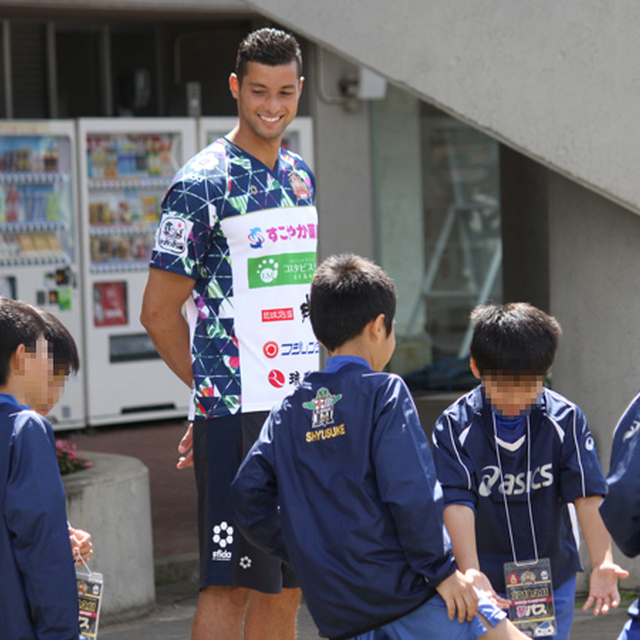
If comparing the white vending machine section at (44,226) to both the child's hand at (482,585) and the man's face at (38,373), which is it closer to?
the man's face at (38,373)

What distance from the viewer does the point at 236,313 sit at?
3639mm

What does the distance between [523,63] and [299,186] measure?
1.57 m

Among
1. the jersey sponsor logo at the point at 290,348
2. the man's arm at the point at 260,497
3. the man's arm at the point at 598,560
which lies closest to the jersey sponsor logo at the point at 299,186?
the jersey sponsor logo at the point at 290,348

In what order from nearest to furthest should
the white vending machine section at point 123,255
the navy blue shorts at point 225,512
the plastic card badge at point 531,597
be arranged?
the plastic card badge at point 531,597 < the navy blue shorts at point 225,512 < the white vending machine section at point 123,255

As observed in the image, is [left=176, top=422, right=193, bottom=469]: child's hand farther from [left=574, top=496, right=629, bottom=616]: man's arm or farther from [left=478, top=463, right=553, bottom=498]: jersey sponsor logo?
[left=574, top=496, right=629, bottom=616]: man's arm

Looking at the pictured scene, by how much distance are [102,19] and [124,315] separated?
8.35 ft

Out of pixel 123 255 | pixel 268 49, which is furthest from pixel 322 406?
pixel 123 255

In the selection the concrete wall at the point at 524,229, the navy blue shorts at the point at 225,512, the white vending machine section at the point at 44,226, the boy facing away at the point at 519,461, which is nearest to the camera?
the boy facing away at the point at 519,461

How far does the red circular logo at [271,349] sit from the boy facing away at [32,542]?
38.0 inches

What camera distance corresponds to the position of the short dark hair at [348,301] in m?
2.90

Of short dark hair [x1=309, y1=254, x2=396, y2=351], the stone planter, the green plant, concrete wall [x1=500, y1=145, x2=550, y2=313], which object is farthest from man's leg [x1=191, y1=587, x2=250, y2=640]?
concrete wall [x1=500, y1=145, x2=550, y2=313]

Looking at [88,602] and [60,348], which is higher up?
[60,348]

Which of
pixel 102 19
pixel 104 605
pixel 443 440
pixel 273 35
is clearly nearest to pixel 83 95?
pixel 102 19

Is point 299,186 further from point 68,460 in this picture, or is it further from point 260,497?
point 68,460
